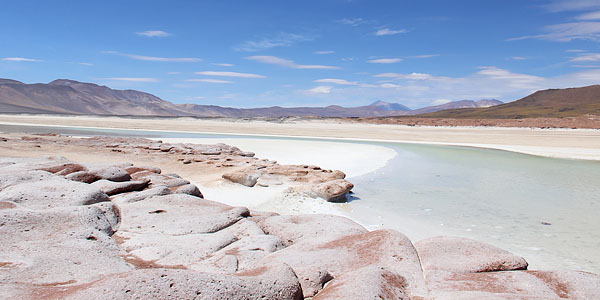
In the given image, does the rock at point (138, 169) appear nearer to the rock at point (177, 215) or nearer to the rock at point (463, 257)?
the rock at point (177, 215)

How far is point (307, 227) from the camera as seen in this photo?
6133mm

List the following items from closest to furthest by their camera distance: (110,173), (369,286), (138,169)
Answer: (369,286) < (110,173) < (138,169)

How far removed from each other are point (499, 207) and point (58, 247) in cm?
946

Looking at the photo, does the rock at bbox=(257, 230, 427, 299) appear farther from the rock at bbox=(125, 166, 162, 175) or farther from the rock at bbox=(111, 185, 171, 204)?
the rock at bbox=(125, 166, 162, 175)

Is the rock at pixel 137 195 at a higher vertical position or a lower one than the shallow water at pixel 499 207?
higher

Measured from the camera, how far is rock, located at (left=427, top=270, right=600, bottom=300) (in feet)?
11.6

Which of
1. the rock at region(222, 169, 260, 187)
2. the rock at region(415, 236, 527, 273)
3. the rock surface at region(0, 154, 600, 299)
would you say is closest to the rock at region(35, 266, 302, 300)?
the rock surface at region(0, 154, 600, 299)

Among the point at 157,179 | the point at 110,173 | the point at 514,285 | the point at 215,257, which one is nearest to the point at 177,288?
the point at 215,257

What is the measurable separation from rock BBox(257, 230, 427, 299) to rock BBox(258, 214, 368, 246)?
1.52 feet

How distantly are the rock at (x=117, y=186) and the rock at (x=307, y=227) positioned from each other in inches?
128

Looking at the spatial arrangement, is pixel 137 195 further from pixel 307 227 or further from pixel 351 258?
pixel 351 258

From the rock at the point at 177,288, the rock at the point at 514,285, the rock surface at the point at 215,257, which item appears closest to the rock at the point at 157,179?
the rock surface at the point at 215,257

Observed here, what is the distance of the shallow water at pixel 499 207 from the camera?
22.7 ft

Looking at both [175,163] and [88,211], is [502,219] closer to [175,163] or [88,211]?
[88,211]
